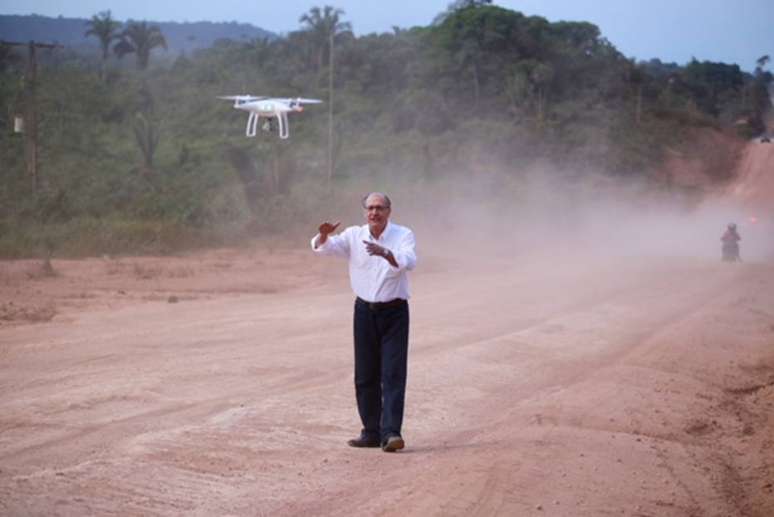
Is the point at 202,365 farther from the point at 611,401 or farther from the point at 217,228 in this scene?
the point at 217,228

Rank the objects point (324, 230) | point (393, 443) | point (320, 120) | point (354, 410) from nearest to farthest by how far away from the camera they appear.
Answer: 1. point (324, 230)
2. point (393, 443)
3. point (354, 410)
4. point (320, 120)

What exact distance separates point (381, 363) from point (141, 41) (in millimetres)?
66308

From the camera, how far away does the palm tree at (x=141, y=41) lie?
71938mm

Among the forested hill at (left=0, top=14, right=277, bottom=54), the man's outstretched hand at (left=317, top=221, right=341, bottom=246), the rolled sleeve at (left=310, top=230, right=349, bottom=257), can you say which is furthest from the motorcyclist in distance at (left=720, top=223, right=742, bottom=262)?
the forested hill at (left=0, top=14, right=277, bottom=54)

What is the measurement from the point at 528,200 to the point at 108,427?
1534 inches

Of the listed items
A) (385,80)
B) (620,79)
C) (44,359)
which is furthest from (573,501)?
(620,79)

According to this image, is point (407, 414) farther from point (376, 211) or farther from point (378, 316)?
point (376, 211)

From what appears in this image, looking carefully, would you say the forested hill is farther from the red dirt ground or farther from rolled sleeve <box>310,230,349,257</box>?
rolled sleeve <box>310,230,349,257</box>

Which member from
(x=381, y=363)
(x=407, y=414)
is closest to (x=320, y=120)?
(x=407, y=414)

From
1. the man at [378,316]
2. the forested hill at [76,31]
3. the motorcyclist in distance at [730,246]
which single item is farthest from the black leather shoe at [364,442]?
the forested hill at [76,31]

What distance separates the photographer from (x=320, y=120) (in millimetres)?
53125

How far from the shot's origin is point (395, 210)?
42250 mm

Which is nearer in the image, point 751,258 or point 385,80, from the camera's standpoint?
point 751,258

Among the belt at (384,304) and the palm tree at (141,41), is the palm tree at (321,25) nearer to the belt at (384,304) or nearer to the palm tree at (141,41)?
the palm tree at (141,41)
